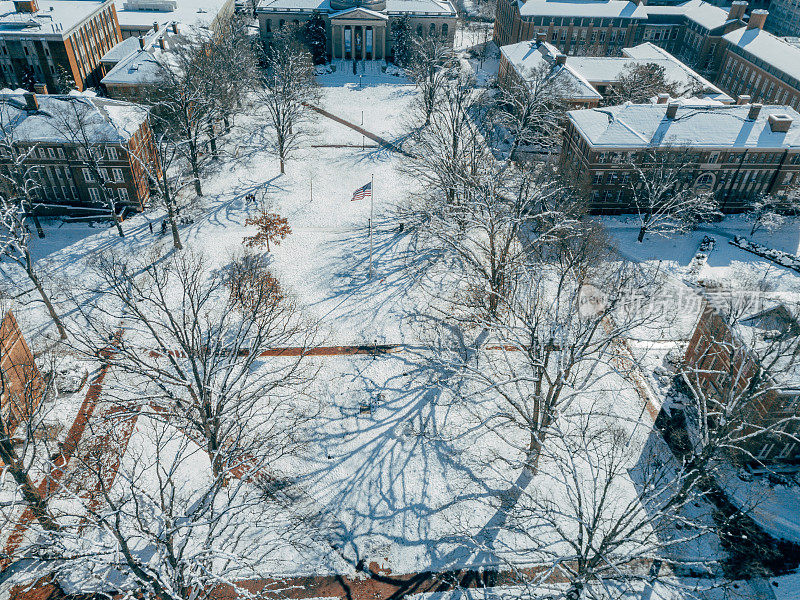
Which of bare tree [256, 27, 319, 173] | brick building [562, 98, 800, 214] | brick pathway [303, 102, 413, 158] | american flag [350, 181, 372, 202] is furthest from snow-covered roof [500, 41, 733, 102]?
american flag [350, 181, 372, 202]

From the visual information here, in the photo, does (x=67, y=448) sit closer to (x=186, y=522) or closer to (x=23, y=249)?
(x=23, y=249)

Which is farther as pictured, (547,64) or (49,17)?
(49,17)

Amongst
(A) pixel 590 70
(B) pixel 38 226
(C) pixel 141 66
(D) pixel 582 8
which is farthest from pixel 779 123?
(C) pixel 141 66

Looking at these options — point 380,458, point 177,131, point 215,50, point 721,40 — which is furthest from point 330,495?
point 721,40

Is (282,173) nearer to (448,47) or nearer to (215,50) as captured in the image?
(215,50)

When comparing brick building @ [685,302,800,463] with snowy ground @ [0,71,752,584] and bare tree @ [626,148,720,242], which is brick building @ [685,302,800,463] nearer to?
snowy ground @ [0,71,752,584]

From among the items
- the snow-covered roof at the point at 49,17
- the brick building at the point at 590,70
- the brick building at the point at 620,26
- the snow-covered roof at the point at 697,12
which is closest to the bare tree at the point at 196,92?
the snow-covered roof at the point at 49,17
